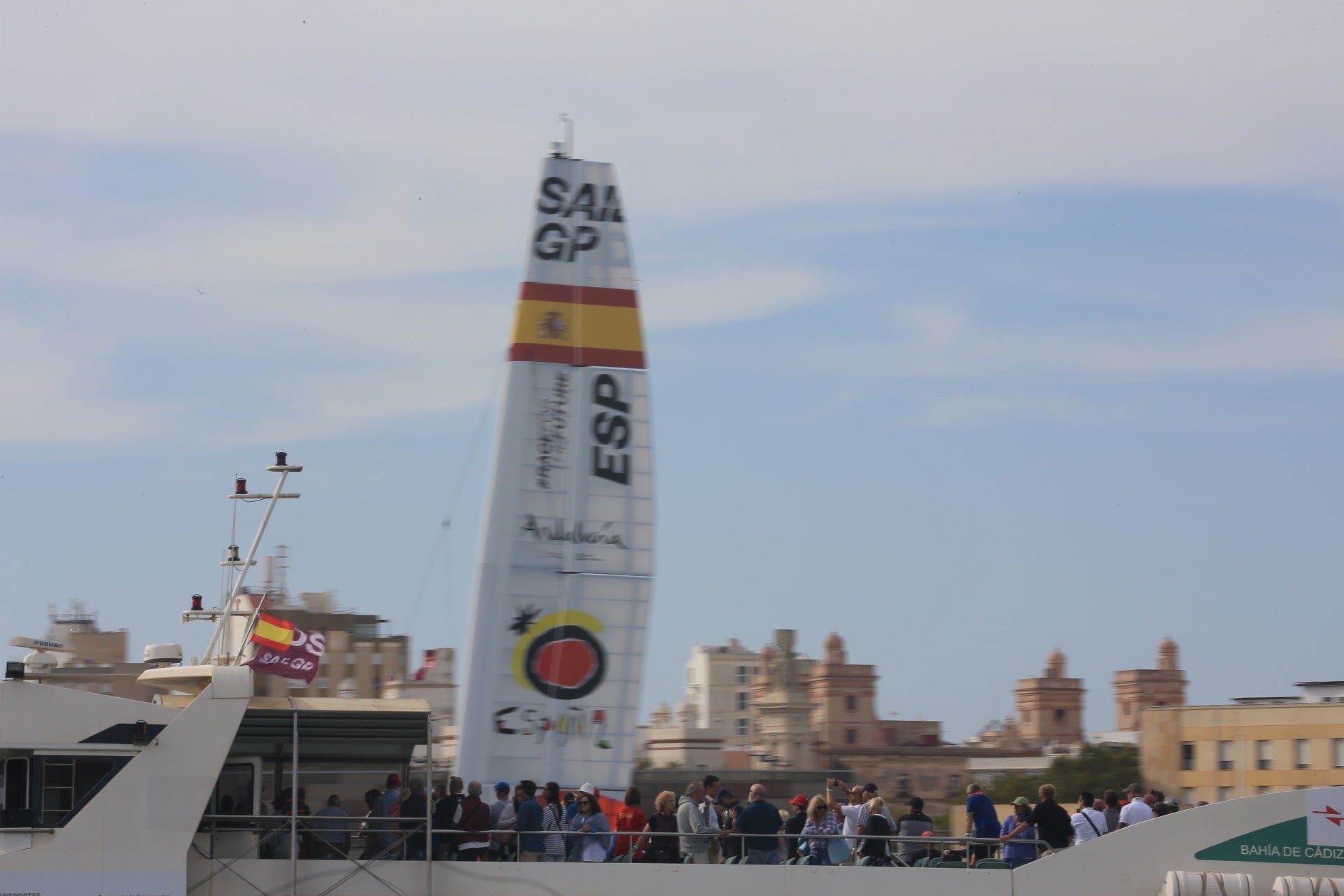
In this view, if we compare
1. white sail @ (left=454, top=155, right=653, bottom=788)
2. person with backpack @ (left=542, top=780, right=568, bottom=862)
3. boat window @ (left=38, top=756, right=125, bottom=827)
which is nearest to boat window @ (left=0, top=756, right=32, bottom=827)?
boat window @ (left=38, top=756, right=125, bottom=827)

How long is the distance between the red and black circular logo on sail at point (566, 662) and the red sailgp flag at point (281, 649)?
3676 millimetres

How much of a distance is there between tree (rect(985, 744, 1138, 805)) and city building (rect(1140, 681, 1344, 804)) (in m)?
2.89

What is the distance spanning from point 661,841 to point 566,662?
6.03 meters

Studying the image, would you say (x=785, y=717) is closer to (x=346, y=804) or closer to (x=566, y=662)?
(x=566, y=662)

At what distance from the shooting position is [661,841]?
17.7 m

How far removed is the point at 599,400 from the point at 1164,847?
10225 mm

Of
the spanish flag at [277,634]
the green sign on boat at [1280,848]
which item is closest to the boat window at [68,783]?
the spanish flag at [277,634]

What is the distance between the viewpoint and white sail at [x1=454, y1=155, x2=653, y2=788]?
23.2 m

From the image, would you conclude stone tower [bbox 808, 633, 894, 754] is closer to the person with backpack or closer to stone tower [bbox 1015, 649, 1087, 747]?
stone tower [bbox 1015, 649, 1087, 747]

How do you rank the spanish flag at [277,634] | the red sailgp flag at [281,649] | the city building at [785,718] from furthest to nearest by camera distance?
the city building at [785,718] < the spanish flag at [277,634] < the red sailgp flag at [281,649]

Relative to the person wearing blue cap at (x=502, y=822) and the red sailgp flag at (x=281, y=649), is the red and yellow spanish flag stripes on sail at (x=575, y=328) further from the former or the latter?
the person wearing blue cap at (x=502, y=822)

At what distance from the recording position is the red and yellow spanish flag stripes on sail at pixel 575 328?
23906 mm

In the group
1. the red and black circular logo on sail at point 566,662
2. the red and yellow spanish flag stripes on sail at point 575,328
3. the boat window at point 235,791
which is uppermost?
the red and yellow spanish flag stripes on sail at point 575,328

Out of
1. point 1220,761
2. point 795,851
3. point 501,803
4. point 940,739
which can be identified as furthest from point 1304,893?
point 940,739
